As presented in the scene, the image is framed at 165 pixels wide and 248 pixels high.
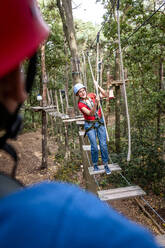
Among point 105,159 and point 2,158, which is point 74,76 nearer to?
point 105,159

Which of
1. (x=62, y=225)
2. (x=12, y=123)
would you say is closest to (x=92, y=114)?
(x=12, y=123)

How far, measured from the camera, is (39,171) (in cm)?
763

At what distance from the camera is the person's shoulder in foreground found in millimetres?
329

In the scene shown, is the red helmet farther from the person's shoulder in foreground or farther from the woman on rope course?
the woman on rope course

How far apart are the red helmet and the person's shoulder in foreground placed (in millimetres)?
299

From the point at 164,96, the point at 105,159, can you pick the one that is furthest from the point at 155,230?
the point at 164,96

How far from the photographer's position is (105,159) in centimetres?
390

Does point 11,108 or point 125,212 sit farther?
point 125,212

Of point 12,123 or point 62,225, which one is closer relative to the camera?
point 62,225

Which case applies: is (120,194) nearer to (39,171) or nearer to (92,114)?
(92,114)

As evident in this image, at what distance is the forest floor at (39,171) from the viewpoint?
5.11 meters

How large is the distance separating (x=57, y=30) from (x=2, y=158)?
244 inches

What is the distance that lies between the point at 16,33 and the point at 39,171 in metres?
7.59

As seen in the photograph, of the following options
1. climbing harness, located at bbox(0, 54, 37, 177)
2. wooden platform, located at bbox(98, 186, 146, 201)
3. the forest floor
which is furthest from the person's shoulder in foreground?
the forest floor
